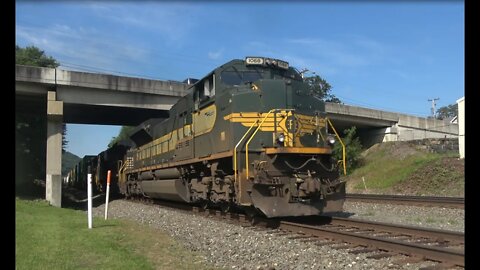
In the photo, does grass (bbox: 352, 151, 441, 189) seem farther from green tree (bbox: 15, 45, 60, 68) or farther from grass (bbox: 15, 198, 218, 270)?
green tree (bbox: 15, 45, 60, 68)

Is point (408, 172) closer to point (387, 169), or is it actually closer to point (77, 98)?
point (387, 169)

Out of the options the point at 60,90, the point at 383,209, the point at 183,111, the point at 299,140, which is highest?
the point at 60,90

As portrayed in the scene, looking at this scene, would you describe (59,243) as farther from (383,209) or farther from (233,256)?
(383,209)

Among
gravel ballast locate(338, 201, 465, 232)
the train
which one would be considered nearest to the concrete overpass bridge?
the train

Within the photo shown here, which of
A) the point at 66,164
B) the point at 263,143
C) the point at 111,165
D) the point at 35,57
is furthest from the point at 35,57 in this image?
the point at 66,164

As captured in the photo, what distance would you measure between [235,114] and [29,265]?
5.61 metres

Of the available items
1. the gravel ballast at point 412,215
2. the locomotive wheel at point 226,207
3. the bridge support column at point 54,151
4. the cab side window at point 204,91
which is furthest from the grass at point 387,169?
the bridge support column at point 54,151

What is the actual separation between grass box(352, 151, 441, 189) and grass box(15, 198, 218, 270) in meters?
19.9

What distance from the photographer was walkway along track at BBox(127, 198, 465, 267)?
21.0ft

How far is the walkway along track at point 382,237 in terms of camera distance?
6.39m

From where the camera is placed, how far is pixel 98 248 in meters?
7.49

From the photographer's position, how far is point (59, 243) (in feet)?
26.3

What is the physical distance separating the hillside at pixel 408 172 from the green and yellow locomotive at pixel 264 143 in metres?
12.8
